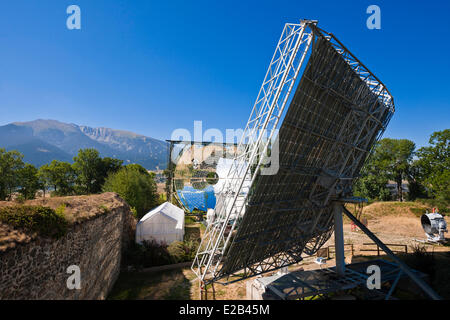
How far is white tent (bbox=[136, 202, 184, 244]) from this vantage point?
20609 mm

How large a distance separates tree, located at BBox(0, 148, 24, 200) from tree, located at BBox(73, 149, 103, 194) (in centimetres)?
1154

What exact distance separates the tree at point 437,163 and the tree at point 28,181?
59.5 metres

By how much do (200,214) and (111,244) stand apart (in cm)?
2110

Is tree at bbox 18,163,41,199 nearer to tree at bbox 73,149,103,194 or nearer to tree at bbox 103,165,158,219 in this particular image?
tree at bbox 73,149,103,194

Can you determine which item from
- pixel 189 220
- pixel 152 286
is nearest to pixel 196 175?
pixel 189 220

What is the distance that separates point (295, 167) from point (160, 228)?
53.4 feet

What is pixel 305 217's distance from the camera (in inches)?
459

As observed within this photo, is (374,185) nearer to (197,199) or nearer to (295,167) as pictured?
(197,199)

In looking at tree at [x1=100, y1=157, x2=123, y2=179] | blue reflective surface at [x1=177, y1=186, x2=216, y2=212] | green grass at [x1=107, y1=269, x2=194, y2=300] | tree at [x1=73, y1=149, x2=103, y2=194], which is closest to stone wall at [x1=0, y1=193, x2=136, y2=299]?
green grass at [x1=107, y1=269, x2=194, y2=300]

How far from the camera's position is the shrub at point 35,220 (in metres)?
7.23

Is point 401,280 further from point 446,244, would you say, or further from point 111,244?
point 111,244

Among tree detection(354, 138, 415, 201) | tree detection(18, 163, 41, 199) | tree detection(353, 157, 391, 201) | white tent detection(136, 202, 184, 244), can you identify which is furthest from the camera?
tree detection(354, 138, 415, 201)

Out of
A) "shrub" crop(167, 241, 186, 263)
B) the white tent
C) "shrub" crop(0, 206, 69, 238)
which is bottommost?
"shrub" crop(167, 241, 186, 263)

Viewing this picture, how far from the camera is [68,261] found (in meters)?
8.99
